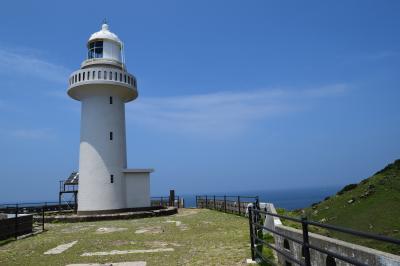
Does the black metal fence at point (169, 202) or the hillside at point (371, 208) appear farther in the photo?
the black metal fence at point (169, 202)

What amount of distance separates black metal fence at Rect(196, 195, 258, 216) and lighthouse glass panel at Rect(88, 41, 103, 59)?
38.4 ft

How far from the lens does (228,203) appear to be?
852 inches

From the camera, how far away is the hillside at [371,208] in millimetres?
11883

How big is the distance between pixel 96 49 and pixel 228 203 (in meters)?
12.5

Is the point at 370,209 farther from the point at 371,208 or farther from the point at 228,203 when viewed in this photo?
the point at 228,203

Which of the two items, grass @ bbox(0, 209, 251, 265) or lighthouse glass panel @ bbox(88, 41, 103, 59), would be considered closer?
grass @ bbox(0, 209, 251, 265)

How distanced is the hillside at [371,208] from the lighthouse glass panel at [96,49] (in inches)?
611

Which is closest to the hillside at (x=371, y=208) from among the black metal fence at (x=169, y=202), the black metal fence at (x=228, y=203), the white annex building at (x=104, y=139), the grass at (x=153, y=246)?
the black metal fence at (x=228, y=203)

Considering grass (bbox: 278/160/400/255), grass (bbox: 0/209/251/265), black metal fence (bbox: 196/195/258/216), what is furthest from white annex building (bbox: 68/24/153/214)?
grass (bbox: 278/160/400/255)

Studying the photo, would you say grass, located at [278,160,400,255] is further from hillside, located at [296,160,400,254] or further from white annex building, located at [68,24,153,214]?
white annex building, located at [68,24,153,214]

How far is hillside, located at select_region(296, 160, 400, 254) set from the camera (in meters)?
11.9

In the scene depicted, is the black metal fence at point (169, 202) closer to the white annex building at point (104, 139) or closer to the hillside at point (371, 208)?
the white annex building at point (104, 139)

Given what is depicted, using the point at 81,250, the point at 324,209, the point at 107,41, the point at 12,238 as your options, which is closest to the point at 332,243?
the point at 81,250

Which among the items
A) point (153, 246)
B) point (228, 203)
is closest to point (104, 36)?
point (228, 203)
